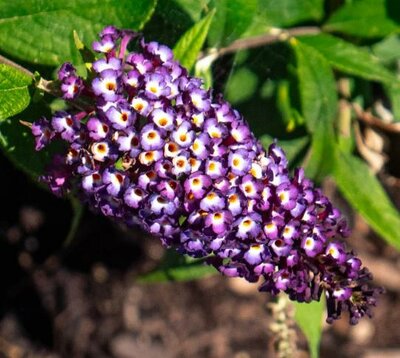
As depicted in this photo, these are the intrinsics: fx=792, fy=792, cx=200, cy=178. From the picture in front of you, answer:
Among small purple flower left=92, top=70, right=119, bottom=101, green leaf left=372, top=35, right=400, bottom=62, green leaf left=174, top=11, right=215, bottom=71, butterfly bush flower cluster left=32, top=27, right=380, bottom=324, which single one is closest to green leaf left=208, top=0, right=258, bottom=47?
green leaf left=174, top=11, right=215, bottom=71

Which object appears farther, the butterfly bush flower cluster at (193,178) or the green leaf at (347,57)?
the green leaf at (347,57)

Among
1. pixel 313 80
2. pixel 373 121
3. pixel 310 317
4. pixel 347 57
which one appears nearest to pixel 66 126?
pixel 313 80

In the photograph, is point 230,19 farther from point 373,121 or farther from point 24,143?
point 373,121

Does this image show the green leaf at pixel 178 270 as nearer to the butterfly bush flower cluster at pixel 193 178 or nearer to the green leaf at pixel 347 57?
the green leaf at pixel 347 57

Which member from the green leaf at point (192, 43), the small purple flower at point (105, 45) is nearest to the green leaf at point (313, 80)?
the green leaf at point (192, 43)

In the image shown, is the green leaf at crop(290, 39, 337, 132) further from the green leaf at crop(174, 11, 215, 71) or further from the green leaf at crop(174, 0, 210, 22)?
the green leaf at crop(174, 11, 215, 71)

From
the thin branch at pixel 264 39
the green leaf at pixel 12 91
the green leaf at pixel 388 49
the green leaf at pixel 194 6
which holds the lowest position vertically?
the green leaf at pixel 388 49

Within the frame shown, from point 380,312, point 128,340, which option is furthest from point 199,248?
point 380,312
